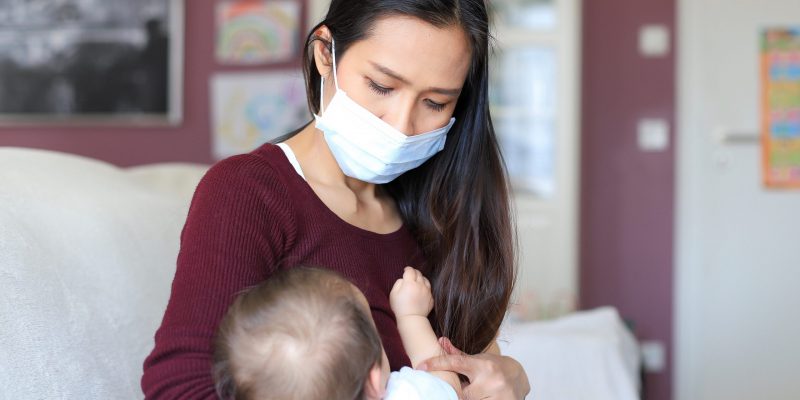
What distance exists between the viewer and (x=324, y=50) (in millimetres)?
1359

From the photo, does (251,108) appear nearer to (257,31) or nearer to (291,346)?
(257,31)

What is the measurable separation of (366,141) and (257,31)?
10.8ft

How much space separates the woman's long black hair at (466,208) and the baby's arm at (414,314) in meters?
0.11

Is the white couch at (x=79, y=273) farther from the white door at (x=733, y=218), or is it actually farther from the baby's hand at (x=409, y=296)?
the white door at (x=733, y=218)

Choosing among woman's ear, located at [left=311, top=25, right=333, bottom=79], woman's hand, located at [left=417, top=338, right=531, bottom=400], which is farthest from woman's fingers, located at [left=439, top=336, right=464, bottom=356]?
woman's ear, located at [left=311, top=25, right=333, bottom=79]

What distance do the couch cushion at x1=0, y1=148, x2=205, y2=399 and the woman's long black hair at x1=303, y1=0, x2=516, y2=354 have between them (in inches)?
14.6

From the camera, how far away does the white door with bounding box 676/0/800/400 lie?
13.9 feet

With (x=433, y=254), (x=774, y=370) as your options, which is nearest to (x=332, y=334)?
(x=433, y=254)

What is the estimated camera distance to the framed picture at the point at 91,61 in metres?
4.50

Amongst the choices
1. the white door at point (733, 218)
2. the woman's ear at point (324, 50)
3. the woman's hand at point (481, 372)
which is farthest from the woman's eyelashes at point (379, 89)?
the white door at point (733, 218)

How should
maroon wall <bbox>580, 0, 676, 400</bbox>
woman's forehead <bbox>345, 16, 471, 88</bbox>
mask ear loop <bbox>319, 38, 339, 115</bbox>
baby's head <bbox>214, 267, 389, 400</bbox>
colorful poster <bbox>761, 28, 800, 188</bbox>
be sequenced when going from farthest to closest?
maroon wall <bbox>580, 0, 676, 400</bbox> → colorful poster <bbox>761, 28, 800, 188</bbox> → mask ear loop <bbox>319, 38, 339, 115</bbox> → woman's forehead <bbox>345, 16, 471, 88</bbox> → baby's head <bbox>214, 267, 389, 400</bbox>

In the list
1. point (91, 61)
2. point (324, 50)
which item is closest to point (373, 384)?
point (324, 50)

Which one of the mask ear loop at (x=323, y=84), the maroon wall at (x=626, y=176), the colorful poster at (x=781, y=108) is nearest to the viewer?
the mask ear loop at (x=323, y=84)

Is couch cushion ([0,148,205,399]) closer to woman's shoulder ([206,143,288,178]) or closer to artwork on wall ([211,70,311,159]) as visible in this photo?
woman's shoulder ([206,143,288,178])
